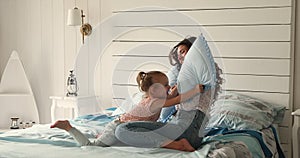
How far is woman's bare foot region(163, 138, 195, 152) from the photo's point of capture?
8.31ft

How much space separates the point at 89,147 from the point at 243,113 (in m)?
1.17

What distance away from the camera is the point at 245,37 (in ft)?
12.0

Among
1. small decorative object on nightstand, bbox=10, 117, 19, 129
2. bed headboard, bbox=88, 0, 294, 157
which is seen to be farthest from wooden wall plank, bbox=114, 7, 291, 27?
small decorative object on nightstand, bbox=10, 117, 19, 129

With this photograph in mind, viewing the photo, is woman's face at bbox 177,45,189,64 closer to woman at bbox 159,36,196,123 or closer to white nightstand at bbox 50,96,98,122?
woman at bbox 159,36,196,123

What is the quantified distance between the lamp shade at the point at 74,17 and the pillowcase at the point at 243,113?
1.47m

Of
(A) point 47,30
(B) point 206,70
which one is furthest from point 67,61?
(B) point 206,70

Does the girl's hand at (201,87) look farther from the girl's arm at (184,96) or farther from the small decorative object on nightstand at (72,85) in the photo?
the small decorative object on nightstand at (72,85)

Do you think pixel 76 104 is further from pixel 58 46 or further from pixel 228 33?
pixel 228 33

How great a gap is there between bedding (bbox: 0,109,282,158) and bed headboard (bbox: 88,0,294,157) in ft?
2.34

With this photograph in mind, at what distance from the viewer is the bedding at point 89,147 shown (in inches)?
94.5

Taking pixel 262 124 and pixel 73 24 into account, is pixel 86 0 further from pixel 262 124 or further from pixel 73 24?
pixel 262 124

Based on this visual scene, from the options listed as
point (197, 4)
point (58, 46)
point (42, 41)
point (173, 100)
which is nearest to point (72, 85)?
point (58, 46)

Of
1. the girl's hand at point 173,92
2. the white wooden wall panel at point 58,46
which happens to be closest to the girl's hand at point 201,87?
the girl's hand at point 173,92

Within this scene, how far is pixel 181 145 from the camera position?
2543 millimetres
